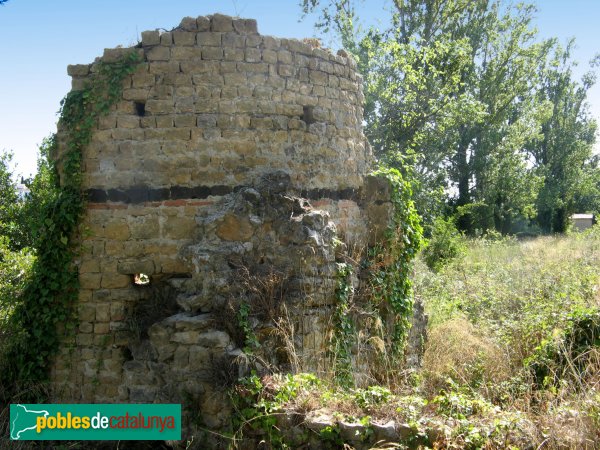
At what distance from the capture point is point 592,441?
3.52 metres

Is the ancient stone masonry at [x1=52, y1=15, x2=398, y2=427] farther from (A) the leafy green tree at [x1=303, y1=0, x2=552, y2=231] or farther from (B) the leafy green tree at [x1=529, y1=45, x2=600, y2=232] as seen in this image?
(B) the leafy green tree at [x1=529, y1=45, x2=600, y2=232]

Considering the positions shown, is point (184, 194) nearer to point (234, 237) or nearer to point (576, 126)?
point (234, 237)

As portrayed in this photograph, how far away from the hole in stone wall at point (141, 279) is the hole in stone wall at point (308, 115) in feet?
7.67

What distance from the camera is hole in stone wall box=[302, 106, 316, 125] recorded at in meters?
5.85

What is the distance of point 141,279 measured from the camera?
580 centimetres

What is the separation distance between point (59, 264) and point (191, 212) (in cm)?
141

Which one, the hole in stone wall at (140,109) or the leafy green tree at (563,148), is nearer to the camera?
the hole in stone wall at (140,109)

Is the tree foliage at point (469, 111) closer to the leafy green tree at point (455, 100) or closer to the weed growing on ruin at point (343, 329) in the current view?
the leafy green tree at point (455, 100)

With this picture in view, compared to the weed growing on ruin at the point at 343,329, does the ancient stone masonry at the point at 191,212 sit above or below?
above

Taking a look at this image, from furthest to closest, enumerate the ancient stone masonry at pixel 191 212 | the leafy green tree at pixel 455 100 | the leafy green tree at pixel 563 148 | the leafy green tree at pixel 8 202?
the leafy green tree at pixel 563 148, the leafy green tree at pixel 455 100, the leafy green tree at pixel 8 202, the ancient stone masonry at pixel 191 212

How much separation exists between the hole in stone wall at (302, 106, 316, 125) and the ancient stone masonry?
247mm

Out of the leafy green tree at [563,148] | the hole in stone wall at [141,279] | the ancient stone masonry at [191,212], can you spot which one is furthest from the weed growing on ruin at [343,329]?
the leafy green tree at [563,148]

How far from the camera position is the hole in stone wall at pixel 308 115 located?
5848mm

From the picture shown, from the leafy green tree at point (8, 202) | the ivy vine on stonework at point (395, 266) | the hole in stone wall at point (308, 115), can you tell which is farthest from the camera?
the leafy green tree at point (8, 202)
